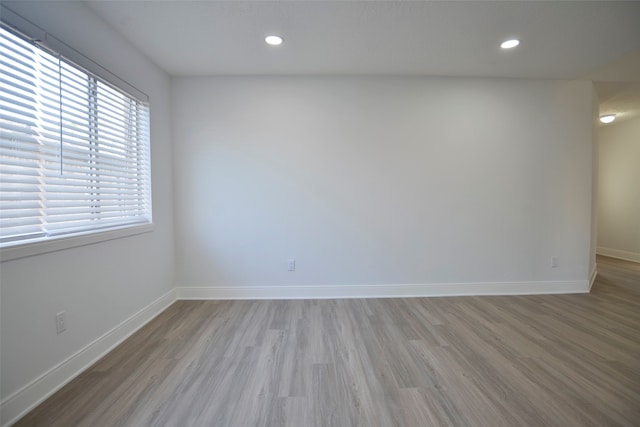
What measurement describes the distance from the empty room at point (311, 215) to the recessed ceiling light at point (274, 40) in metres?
0.04

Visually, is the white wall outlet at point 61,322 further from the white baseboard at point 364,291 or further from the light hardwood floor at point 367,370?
the white baseboard at point 364,291

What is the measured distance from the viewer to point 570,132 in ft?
10.1

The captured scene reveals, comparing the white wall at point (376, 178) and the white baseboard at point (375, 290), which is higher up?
the white wall at point (376, 178)

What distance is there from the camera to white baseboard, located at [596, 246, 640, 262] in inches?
183

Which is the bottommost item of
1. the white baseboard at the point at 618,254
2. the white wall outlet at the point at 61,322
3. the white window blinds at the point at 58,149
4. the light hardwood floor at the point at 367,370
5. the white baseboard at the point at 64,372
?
the light hardwood floor at the point at 367,370

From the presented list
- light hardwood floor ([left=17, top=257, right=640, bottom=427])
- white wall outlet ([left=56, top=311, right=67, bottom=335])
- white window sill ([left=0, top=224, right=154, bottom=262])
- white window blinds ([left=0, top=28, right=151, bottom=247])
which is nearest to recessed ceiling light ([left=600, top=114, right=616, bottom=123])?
light hardwood floor ([left=17, top=257, right=640, bottom=427])

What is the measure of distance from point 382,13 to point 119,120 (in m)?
2.28

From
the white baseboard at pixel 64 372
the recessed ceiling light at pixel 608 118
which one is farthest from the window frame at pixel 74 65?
the recessed ceiling light at pixel 608 118

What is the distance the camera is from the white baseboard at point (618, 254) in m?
4.64

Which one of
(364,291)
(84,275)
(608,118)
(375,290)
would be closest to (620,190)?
(608,118)

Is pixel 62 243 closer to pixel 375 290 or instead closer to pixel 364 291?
pixel 364 291

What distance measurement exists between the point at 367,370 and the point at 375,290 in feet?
4.43

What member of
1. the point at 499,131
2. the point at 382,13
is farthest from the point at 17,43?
the point at 499,131

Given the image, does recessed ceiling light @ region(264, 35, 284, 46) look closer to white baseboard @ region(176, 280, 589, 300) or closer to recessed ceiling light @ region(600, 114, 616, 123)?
white baseboard @ region(176, 280, 589, 300)
